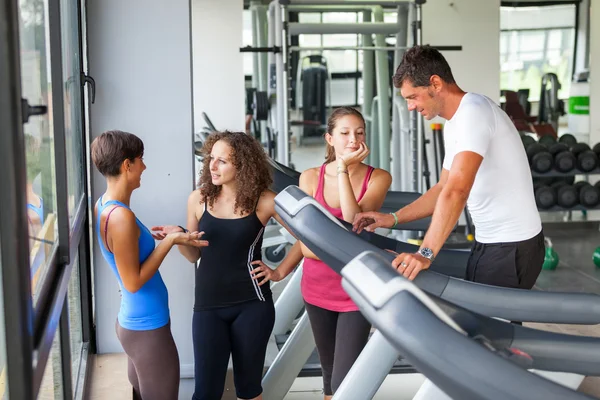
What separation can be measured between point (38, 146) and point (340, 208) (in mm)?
1005

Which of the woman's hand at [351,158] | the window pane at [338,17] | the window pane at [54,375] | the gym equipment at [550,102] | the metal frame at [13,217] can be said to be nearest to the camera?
the metal frame at [13,217]

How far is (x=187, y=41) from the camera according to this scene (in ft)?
10.2

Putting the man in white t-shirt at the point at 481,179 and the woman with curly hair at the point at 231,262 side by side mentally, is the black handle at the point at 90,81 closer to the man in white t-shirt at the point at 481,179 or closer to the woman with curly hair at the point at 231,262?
the woman with curly hair at the point at 231,262

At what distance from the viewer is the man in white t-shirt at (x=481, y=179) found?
6.99ft

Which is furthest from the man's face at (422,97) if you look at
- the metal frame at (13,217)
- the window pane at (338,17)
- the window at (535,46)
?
the window pane at (338,17)

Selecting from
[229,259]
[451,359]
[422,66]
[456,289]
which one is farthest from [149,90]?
[451,359]

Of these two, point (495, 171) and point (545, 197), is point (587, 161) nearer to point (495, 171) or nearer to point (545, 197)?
point (545, 197)

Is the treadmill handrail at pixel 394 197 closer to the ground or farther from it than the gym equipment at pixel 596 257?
farther from it

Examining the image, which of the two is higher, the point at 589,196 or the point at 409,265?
the point at 409,265

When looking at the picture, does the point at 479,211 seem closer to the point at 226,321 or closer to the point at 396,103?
the point at 226,321

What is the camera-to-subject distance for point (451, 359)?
0.82 meters

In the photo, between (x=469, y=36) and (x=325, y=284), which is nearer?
(x=325, y=284)

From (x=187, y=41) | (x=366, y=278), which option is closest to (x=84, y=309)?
(x=187, y=41)

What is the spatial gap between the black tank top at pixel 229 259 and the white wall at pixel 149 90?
2.18ft
